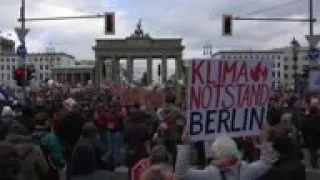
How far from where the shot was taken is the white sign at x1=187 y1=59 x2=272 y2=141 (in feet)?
23.3

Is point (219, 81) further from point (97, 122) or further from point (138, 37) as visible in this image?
point (138, 37)

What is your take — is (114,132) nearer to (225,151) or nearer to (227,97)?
(227,97)

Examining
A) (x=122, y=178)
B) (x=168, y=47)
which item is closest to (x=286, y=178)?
(x=122, y=178)

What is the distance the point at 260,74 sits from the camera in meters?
7.82

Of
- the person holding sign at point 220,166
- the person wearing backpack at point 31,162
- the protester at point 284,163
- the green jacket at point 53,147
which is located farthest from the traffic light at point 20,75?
the person holding sign at point 220,166

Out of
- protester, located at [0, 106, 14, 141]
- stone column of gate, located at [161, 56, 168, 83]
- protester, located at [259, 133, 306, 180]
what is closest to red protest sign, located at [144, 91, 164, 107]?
protester, located at [0, 106, 14, 141]

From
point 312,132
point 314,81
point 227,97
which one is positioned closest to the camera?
point 227,97

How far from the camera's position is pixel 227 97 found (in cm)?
743

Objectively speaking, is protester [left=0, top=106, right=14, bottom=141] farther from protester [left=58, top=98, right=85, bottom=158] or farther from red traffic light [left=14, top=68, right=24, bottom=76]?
red traffic light [left=14, top=68, right=24, bottom=76]

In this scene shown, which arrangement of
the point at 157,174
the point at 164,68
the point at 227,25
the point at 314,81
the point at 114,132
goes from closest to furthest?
the point at 157,174, the point at 114,132, the point at 314,81, the point at 227,25, the point at 164,68

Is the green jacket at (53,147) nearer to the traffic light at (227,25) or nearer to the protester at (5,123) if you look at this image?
the protester at (5,123)

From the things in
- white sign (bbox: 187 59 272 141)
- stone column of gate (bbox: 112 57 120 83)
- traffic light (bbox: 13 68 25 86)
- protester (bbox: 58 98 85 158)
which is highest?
stone column of gate (bbox: 112 57 120 83)

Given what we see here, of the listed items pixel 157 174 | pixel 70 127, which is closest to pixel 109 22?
pixel 70 127

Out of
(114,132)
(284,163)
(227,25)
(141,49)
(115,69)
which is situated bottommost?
(114,132)
